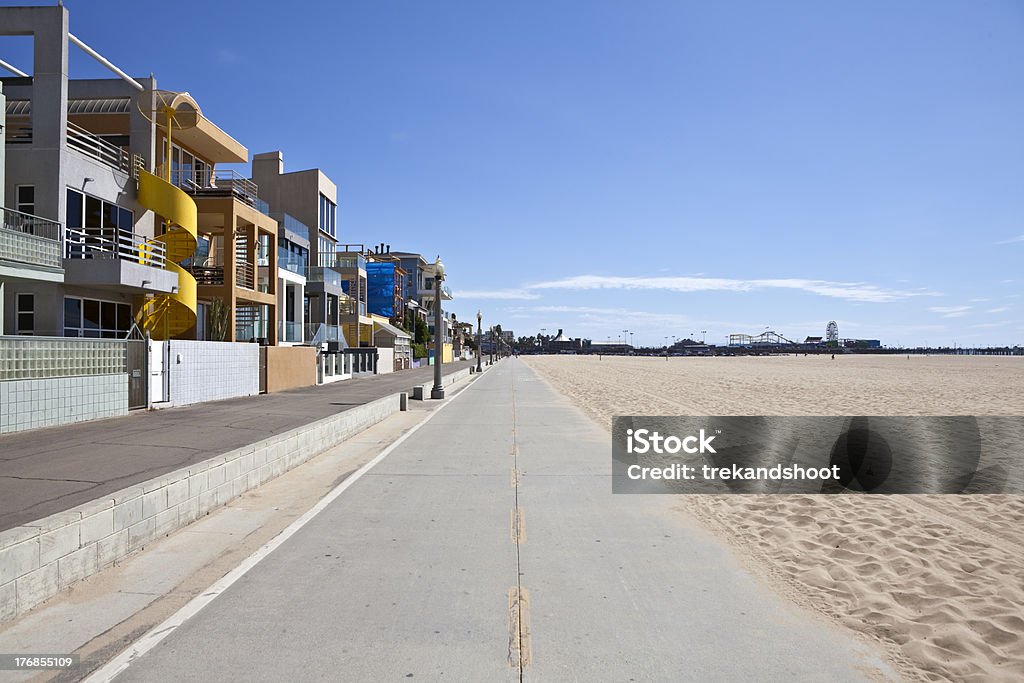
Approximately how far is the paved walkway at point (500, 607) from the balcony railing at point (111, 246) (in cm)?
1510

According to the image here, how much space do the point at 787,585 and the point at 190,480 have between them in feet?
20.7

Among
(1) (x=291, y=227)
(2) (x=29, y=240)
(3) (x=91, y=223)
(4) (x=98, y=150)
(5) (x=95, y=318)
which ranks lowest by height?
(5) (x=95, y=318)

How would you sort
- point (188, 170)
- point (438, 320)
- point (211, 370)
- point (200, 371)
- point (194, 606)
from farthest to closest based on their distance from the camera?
1. point (188, 170)
2. point (438, 320)
3. point (211, 370)
4. point (200, 371)
5. point (194, 606)

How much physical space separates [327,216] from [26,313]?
111ft

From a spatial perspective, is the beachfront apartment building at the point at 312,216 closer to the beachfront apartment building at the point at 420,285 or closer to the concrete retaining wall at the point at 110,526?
the concrete retaining wall at the point at 110,526

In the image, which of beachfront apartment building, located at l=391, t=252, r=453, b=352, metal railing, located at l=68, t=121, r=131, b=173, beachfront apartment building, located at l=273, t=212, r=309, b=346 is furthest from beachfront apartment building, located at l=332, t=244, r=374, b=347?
beachfront apartment building, located at l=391, t=252, r=453, b=352

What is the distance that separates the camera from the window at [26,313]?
62.5 ft

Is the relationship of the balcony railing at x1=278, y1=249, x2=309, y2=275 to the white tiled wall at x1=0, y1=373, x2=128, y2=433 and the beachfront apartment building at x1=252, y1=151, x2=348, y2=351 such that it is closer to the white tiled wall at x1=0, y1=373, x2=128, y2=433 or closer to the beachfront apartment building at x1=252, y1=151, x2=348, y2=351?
the beachfront apartment building at x1=252, y1=151, x2=348, y2=351

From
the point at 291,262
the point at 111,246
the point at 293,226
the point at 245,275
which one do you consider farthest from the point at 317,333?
the point at 111,246

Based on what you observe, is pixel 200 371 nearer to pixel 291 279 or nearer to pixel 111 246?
pixel 111 246

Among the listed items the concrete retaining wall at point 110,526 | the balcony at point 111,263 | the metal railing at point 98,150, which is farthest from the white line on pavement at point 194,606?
the metal railing at point 98,150

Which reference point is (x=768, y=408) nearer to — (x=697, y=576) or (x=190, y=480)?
(x=697, y=576)

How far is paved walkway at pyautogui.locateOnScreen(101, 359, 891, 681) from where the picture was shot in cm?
416

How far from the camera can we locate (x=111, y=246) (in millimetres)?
21391
